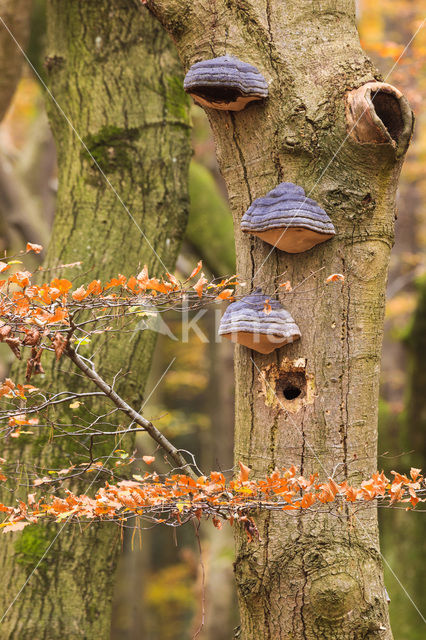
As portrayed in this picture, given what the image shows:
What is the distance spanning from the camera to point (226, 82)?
235 cm

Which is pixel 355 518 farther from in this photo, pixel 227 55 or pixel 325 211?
pixel 227 55

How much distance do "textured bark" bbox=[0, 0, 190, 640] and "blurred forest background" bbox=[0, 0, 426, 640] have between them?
669 mm

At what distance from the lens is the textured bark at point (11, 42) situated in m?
5.26

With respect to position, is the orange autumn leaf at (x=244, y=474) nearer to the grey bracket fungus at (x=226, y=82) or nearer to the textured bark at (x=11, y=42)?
the grey bracket fungus at (x=226, y=82)

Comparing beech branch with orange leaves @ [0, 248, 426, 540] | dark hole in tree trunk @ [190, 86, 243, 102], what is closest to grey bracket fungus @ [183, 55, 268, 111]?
dark hole in tree trunk @ [190, 86, 243, 102]

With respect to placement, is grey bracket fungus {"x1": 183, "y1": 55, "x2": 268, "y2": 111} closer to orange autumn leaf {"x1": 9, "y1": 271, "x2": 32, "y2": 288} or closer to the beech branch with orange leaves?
the beech branch with orange leaves

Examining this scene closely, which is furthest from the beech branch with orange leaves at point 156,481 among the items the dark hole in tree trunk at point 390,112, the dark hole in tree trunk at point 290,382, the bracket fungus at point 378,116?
the dark hole in tree trunk at point 390,112

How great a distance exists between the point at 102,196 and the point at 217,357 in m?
6.98

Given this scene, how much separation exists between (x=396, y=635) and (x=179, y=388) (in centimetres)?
1208

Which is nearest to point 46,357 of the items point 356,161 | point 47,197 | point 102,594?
point 102,594

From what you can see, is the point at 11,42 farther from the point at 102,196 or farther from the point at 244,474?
the point at 244,474

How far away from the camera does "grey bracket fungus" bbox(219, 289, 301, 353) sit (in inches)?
91.0

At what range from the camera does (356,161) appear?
8.06ft

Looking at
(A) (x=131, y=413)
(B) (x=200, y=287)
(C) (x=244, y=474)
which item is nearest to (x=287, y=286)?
(B) (x=200, y=287)
